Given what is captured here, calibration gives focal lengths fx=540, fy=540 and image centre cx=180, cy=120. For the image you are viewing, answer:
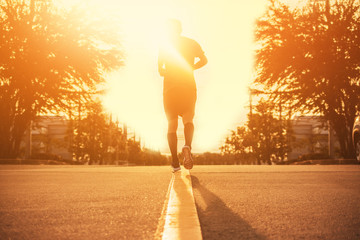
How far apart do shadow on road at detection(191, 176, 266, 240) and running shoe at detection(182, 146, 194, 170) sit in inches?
80.9

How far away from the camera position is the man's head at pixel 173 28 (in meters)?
7.38

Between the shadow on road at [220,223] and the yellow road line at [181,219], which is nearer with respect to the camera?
the yellow road line at [181,219]

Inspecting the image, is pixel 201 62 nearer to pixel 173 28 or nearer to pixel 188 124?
pixel 173 28

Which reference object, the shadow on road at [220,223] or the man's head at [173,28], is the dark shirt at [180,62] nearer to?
the man's head at [173,28]

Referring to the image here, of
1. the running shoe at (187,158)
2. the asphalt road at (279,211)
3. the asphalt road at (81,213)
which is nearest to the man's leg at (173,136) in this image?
the running shoe at (187,158)

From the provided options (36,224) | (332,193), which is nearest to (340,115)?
(332,193)

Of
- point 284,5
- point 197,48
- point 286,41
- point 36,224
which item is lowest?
point 36,224

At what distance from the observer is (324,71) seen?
2302cm

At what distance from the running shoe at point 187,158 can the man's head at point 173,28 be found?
5.55 ft

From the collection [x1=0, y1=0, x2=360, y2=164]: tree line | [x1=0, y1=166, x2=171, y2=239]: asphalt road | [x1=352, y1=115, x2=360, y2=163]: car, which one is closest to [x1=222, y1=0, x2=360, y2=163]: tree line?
[x1=0, y1=0, x2=360, y2=164]: tree line

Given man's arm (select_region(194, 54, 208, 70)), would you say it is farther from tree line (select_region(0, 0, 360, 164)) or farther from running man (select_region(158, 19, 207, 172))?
tree line (select_region(0, 0, 360, 164))

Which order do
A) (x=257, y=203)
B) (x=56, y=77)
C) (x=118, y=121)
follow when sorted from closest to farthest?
(x=257, y=203)
(x=56, y=77)
(x=118, y=121)

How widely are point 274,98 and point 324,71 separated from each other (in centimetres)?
284

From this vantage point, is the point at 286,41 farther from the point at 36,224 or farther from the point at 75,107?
the point at 36,224
